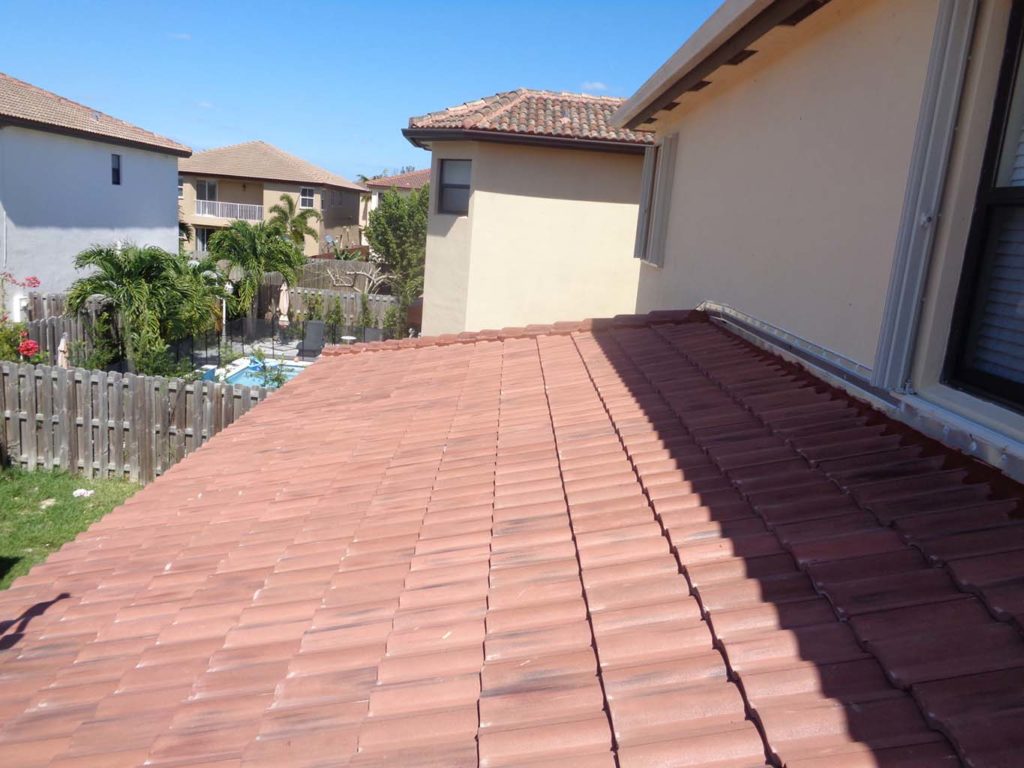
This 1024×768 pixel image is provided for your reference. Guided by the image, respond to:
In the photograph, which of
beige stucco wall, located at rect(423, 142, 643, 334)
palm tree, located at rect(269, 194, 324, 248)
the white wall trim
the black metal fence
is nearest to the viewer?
the white wall trim

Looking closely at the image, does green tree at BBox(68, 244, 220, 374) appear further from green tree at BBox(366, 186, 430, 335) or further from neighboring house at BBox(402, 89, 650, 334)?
green tree at BBox(366, 186, 430, 335)

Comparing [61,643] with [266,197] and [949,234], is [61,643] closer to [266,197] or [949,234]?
[949,234]

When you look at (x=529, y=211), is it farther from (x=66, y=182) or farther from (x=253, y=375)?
(x=66, y=182)

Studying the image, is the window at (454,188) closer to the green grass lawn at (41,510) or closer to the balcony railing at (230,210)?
the green grass lawn at (41,510)

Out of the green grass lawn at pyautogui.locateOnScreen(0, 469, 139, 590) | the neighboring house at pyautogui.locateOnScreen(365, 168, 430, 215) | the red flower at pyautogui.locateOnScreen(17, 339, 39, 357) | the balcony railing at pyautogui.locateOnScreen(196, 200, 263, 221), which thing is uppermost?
the neighboring house at pyautogui.locateOnScreen(365, 168, 430, 215)

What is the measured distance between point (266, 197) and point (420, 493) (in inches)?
1937

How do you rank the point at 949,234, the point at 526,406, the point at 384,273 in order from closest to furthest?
the point at 949,234
the point at 526,406
the point at 384,273

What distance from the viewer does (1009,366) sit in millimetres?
2986

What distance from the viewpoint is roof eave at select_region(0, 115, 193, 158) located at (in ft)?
69.0

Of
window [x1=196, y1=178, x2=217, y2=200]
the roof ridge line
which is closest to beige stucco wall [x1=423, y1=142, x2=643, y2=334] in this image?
the roof ridge line

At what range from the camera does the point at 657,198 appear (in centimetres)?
1021

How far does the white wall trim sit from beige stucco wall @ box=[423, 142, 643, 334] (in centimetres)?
1344

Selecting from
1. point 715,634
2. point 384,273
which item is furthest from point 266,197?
point 715,634

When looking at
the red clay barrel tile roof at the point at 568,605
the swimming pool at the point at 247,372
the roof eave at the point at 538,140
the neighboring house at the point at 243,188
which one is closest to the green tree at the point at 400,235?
the neighboring house at the point at 243,188
